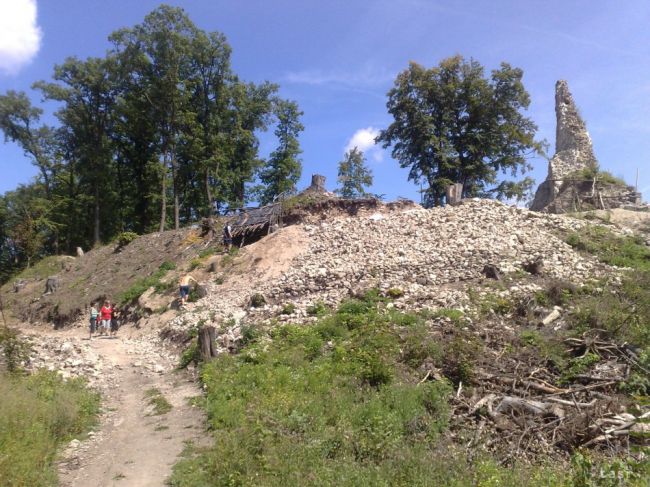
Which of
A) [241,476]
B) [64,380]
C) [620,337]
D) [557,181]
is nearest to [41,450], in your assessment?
[241,476]

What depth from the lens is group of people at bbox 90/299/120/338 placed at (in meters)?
15.8

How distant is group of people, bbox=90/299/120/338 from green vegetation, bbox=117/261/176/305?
3.41ft

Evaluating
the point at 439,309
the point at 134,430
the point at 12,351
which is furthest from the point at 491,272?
the point at 12,351

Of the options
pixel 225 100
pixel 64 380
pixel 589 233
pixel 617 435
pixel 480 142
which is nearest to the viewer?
pixel 617 435

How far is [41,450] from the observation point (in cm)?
611

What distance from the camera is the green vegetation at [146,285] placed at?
57.1 ft

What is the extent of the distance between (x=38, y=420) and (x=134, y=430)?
4.39 ft

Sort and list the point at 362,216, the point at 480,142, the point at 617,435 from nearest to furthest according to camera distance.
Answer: the point at 617,435 < the point at 362,216 < the point at 480,142

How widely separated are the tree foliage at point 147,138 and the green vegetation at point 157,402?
2057cm

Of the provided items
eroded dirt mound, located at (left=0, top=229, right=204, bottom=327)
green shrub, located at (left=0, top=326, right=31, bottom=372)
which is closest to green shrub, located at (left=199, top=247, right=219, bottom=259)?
eroded dirt mound, located at (left=0, top=229, right=204, bottom=327)

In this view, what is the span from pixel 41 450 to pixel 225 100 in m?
29.6

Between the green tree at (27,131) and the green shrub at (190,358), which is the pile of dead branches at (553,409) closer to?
the green shrub at (190,358)

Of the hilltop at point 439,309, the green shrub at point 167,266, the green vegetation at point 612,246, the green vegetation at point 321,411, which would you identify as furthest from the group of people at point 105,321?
the green vegetation at point 612,246

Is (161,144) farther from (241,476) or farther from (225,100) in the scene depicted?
(241,476)
